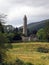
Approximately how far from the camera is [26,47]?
8262cm

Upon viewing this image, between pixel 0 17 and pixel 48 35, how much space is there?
8574 cm

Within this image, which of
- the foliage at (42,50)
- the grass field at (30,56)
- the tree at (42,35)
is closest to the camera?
the grass field at (30,56)

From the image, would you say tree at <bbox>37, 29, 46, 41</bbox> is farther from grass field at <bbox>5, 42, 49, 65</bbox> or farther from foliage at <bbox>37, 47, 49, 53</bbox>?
foliage at <bbox>37, 47, 49, 53</bbox>

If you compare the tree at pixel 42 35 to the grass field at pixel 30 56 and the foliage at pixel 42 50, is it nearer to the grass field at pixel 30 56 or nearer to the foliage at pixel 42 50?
the grass field at pixel 30 56

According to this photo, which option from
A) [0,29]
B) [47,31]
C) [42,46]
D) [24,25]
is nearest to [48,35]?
[47,31]


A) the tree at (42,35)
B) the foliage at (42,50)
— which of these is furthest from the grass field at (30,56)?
the tree at (42,35)

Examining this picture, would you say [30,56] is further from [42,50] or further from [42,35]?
[42,35]

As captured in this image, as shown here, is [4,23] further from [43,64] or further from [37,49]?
[37,49]

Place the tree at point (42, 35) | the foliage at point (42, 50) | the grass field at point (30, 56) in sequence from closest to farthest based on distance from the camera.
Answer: the grass field at point (30, 56), the foliage at point (42, 50), the tree at point (42, 35)

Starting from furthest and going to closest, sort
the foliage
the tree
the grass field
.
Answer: the tree, the foliage, the grass field

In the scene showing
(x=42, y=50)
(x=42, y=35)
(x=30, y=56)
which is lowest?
(x=42, y=50)

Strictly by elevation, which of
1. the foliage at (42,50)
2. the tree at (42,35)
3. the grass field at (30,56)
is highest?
the tree at (42,35)

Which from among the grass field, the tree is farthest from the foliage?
the tree

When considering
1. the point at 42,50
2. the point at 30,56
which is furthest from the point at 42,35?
the point at 30,56
